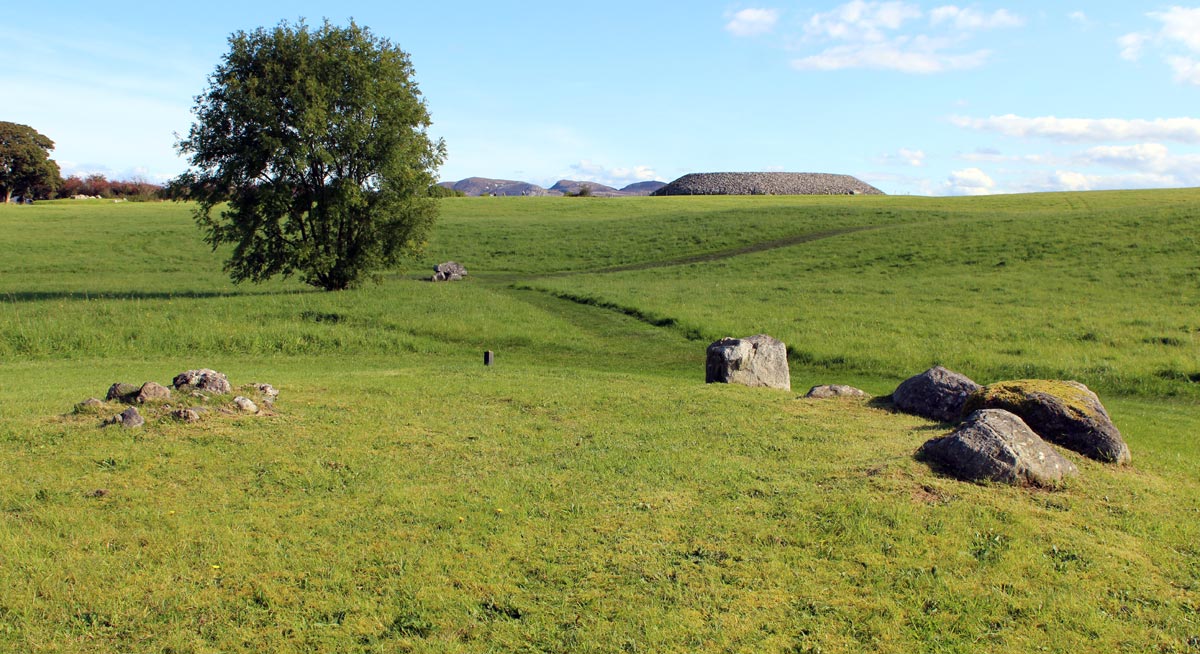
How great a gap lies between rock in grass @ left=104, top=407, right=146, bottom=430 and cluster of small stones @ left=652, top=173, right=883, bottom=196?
103m

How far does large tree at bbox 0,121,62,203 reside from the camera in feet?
275

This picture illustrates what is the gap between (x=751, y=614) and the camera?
20.1 ft

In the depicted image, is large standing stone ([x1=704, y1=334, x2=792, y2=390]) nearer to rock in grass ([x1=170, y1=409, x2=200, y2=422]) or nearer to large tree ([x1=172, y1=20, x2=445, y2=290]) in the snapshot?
rock in grass ([x1=170, y1=409, x2=200, y2=422])

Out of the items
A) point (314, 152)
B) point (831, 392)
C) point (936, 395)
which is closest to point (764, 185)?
point (314, 152)

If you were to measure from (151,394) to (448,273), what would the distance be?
3116cm

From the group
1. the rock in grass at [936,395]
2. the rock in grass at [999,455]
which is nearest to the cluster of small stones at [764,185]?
the rock in grass at [936,395]

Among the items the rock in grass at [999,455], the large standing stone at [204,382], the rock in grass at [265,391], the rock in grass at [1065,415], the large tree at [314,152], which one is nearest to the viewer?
the rock in grass at [999,455]

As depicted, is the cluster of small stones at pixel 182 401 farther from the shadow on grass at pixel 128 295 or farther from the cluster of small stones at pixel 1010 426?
the shadow on grass at pixel 128 295

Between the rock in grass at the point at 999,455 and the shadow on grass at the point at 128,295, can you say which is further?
the shadow on grass at the point at 128,295

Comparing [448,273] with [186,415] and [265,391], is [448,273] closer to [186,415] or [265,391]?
[265,391]

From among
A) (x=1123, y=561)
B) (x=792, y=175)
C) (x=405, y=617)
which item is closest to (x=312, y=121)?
(x=405, y=617)

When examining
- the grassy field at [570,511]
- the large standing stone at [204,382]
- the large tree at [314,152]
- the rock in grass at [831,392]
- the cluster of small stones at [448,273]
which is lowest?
the grassy field at [570,511]

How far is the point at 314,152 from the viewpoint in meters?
30.5

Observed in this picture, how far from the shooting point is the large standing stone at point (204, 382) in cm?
1202
